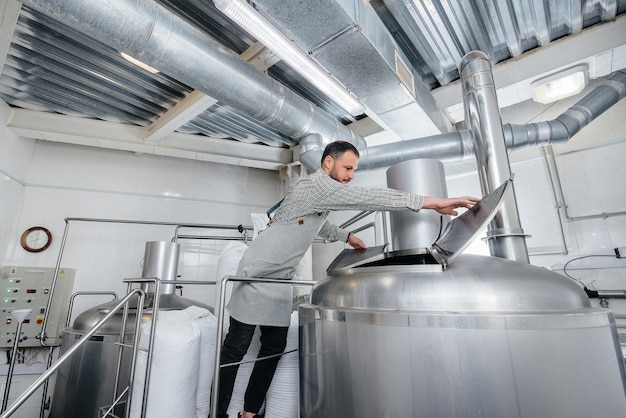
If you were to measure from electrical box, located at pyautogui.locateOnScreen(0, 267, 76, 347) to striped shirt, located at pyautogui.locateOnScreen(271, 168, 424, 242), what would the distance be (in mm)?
2881

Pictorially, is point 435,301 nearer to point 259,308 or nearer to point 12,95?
point 259,308

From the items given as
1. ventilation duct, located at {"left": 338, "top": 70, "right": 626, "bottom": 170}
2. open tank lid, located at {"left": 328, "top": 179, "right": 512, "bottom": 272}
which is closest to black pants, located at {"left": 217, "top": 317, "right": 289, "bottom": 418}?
open tank lid, located at {"left": 328, "top": 179, "right": 512, "bottom": 272}

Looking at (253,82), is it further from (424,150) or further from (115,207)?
(115,207)

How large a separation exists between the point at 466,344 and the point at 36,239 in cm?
397

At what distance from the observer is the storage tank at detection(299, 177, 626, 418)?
0.79 metres

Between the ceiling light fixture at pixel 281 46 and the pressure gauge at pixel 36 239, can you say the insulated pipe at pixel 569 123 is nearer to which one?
the ceiling light fixture at pixel 281 46

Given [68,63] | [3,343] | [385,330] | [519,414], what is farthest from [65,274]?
[519,414]

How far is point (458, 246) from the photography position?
994 millimetres

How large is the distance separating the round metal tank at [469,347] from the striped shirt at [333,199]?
24 cm

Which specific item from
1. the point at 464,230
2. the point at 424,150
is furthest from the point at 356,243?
the point at 424,150

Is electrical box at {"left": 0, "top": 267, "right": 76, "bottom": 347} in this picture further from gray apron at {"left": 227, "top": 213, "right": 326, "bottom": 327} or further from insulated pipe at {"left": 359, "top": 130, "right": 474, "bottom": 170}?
insulated pipe at {"left": 359, "top": 130, "right": 474, "bottom": 170}

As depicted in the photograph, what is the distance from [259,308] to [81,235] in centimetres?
304

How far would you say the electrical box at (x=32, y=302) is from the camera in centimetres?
280

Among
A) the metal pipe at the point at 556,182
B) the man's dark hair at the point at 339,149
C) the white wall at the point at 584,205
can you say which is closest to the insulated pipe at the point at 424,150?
the white wall at the point at 584,205
